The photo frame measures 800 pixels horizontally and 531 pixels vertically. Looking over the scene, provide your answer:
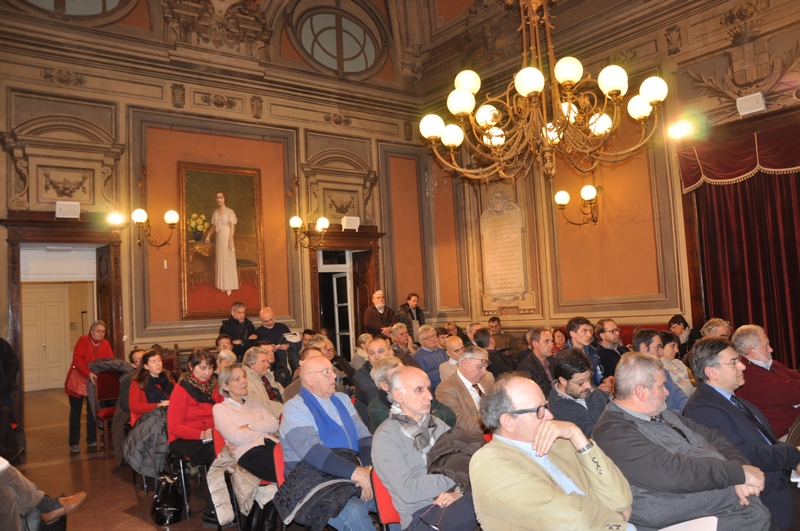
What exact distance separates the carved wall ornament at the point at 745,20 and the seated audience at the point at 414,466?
258 inches

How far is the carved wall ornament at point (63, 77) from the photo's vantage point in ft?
26.2

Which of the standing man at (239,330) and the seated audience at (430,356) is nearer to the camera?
the seated audience at (430,356)

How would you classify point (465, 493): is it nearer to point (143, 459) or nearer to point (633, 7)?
point (143, 459)

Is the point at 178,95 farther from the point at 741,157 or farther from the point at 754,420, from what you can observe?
the point at 754,420

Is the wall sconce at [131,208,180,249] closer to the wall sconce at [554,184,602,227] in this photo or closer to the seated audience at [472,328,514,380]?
the seated audience at [472,328,514,380]

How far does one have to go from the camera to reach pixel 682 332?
729 centimetres

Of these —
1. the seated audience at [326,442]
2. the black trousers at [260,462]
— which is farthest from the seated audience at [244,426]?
the seated audience at [326,442]

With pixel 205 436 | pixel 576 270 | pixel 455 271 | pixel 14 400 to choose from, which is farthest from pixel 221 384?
pixel 455 271

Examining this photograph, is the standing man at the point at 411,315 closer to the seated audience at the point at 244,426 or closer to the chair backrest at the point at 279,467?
the seated audience at the point at 244,426

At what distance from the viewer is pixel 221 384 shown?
4.18 m

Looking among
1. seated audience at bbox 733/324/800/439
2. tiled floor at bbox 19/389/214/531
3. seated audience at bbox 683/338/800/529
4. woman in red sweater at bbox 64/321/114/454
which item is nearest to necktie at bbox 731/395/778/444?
seated audience at bbox 683/338/800/529

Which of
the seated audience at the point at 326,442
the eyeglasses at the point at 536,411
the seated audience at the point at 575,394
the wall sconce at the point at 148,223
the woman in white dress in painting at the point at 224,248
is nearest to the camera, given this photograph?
the eyeglasses at the point at 536,411

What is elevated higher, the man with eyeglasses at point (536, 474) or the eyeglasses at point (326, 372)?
the eyeglasses at point (326, 372)

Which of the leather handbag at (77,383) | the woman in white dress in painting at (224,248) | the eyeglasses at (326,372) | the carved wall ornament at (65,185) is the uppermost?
the carved wall ornament at (65,185)
